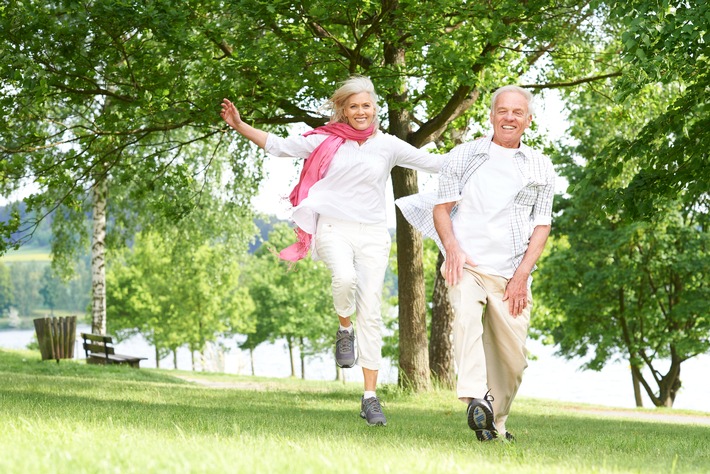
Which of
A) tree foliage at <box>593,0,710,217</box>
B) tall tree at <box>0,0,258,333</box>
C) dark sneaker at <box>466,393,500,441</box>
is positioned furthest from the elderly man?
tall tree at <box>0,0,258,333</box>

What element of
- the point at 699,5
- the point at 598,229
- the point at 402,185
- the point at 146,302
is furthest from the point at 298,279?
the point at 699,5

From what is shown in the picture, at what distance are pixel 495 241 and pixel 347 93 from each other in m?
1.80

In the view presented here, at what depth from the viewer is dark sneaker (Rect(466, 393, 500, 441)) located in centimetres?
542

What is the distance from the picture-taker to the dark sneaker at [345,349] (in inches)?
262

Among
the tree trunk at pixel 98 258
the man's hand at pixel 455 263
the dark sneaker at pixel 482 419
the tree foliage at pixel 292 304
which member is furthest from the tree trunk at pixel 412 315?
the tree foliage at pixel 292 304

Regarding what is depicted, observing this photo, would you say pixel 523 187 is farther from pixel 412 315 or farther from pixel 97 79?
pixel 97 79

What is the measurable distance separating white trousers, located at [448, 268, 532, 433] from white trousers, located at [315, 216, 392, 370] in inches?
33.1

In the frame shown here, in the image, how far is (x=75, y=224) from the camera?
22922 mm

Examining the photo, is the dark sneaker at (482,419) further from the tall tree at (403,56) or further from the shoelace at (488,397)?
the tall tree at (403,56)

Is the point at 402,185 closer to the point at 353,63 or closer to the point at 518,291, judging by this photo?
the point at 353,63

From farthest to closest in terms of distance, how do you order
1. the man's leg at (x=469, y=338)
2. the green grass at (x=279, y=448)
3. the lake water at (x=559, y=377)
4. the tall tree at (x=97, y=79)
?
the lake water at (x=559, y=377), the tall tree at (x=97, y=79), the man's leg at (x=469, y=338), the green grass at (x=279, y=448)

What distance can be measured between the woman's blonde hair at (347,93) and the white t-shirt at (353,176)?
0.78 ft

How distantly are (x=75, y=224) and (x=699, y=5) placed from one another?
18.7 metres

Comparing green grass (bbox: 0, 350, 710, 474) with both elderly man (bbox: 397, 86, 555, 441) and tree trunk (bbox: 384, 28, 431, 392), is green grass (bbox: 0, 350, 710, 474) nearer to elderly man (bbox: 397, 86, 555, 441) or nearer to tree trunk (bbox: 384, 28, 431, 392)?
elderly man (bbox: 397, 86, 555, 441)
